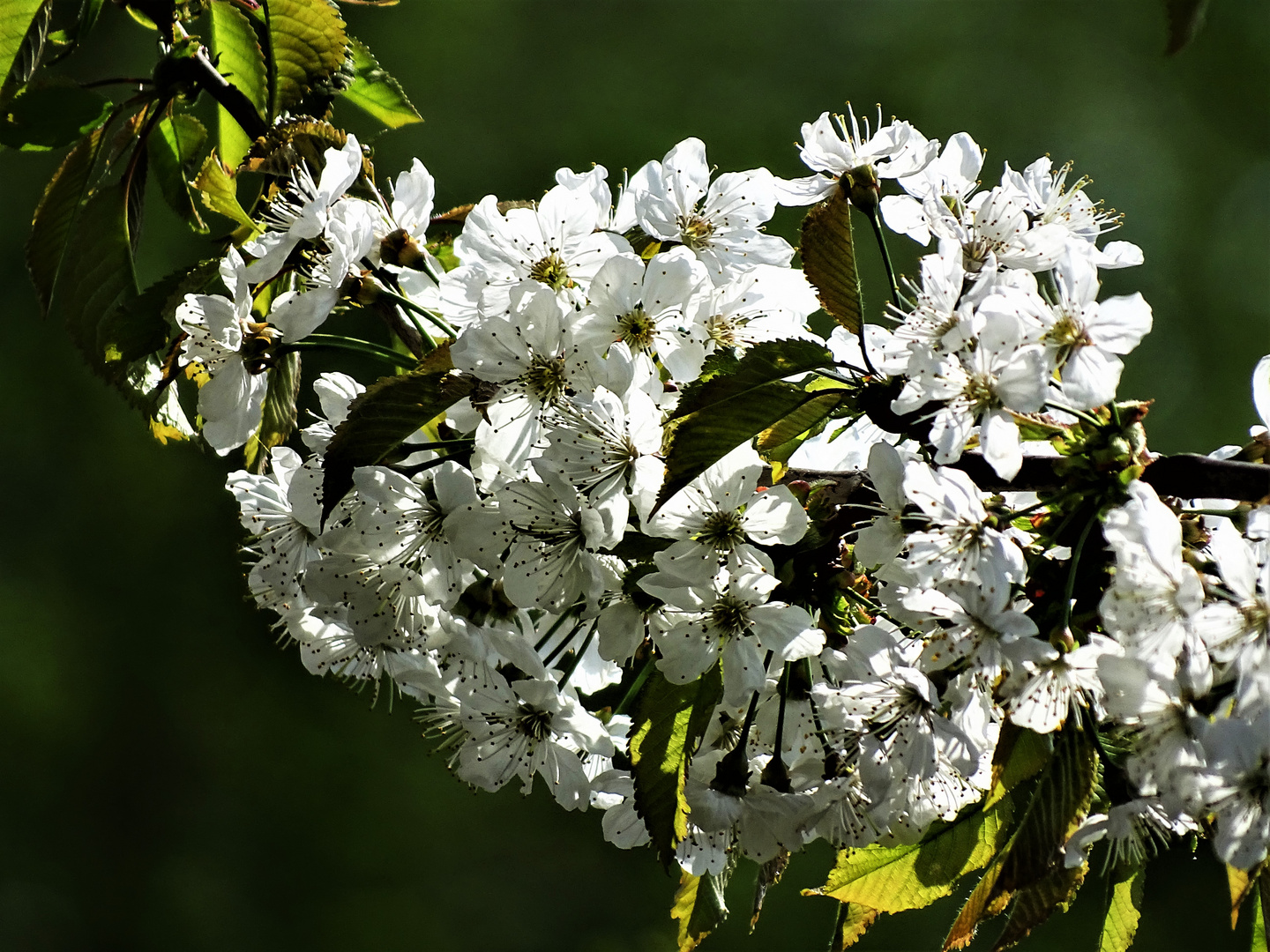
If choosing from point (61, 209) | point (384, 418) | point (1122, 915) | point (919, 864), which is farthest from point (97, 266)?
point (1122, 915)

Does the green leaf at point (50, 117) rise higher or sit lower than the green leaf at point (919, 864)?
higher

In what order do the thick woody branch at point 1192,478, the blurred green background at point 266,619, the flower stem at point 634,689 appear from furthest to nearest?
the blurred green background at point 266,619
the flower stem at point 634,689
the thick woody branch at point 1192,478

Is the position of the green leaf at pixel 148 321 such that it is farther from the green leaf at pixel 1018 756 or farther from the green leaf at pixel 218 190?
the green leaf at pixel 1018 756

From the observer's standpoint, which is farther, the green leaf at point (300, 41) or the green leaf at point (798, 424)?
the green leaf at point (300, 41)

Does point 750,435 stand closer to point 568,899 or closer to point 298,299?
point 298,299

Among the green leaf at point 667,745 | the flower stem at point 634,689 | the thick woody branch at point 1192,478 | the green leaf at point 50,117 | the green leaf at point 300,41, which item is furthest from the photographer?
the green leaf at point 50,117

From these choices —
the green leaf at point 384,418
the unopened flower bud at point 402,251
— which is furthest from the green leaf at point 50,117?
the green leaf at point 384,418

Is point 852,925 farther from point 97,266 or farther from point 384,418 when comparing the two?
point 97,266
